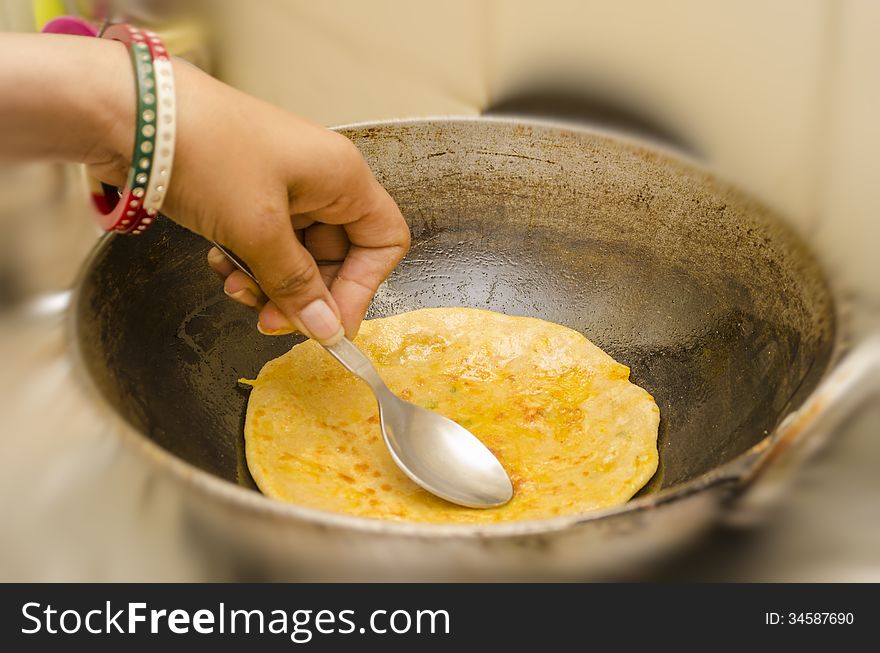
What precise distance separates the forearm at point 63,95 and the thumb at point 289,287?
0.16 m

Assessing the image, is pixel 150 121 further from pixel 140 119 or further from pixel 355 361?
pixel 355 361

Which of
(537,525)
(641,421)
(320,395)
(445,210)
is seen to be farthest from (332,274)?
(537,525)

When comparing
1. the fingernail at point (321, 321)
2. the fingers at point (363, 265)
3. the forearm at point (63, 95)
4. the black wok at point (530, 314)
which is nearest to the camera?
the black wok at point (530, 314)

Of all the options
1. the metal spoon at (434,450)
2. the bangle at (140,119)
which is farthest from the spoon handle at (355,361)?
the bangle at (140,119)

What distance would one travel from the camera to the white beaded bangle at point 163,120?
78 cm

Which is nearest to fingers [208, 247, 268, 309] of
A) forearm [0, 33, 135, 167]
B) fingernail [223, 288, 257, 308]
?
fingernail [223, 288, 257, 308]

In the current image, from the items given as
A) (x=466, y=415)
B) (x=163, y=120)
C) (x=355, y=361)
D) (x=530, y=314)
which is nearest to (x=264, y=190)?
(x=163, y=120)

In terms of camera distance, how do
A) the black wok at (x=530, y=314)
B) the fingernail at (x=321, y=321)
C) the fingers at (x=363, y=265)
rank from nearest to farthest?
the black wok at (x=530, y=314) < the fingernail at (x=321, y=321) < the fingers at (x=363, y=265)

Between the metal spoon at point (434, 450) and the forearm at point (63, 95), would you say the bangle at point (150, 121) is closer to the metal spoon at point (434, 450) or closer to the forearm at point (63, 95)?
the forearm at point (63, 95)

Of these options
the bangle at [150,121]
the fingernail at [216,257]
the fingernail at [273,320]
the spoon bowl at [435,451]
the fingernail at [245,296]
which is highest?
the bangle at [150,121]

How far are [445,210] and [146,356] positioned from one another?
49cm

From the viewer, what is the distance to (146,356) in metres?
1.04

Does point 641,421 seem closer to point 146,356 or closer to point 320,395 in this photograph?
point 320,395

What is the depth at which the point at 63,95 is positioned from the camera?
2.54ft
